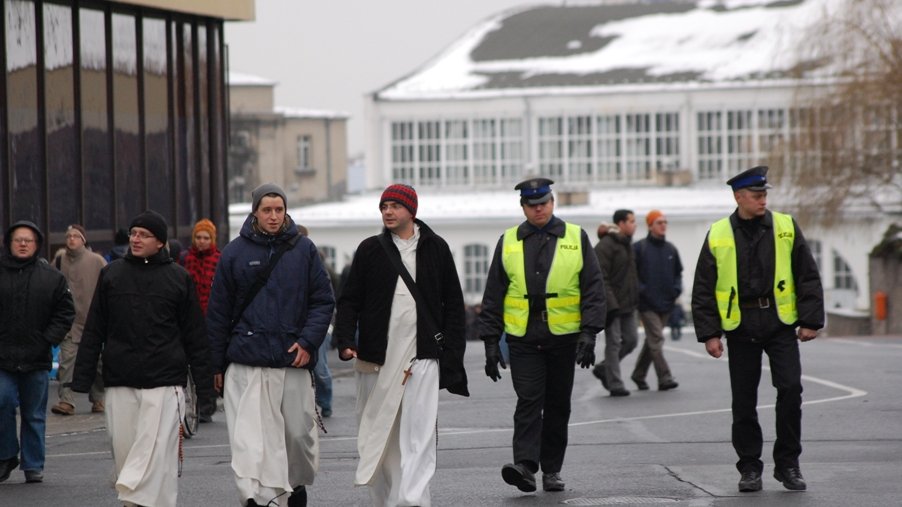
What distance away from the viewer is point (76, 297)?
16703mm

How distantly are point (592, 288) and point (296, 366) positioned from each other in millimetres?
2185

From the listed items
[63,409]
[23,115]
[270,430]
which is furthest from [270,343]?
[23,115]

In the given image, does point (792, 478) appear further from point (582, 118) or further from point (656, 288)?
point (582, 118)

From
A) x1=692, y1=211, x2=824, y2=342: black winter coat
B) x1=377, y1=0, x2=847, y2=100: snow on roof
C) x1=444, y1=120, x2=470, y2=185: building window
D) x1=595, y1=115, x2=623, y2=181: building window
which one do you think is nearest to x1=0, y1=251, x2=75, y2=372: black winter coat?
x1=692, y1=211, x2=824, y2=342: black winter coat

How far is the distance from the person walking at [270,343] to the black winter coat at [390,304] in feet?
0.57

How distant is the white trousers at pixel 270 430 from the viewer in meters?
9.34

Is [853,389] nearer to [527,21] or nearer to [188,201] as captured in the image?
[188,201]

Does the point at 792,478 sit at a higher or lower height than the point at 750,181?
lower

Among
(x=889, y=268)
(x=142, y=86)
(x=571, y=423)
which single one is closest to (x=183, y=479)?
(x=571, y=423)

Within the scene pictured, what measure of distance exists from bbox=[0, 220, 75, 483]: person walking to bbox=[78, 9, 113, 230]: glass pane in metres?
10.0

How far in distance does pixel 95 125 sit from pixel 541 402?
12.7 metres

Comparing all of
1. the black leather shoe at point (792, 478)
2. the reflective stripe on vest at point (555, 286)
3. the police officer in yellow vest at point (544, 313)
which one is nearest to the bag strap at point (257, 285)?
the police officer in yellow vest at point (544, 313)

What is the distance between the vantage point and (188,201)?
24.3 m

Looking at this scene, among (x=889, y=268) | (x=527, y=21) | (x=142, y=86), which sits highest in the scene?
(x=527, y=21)
